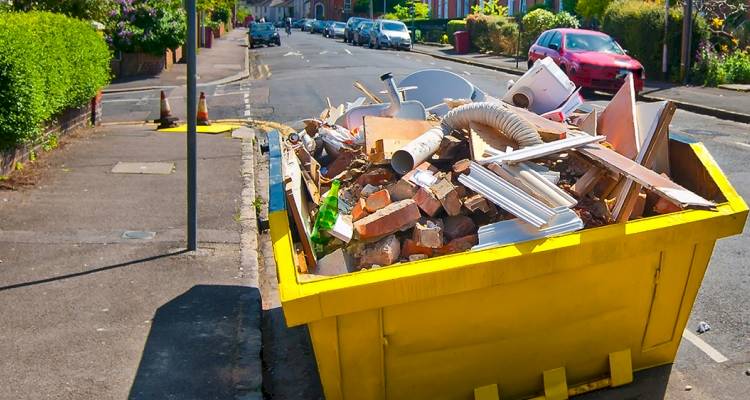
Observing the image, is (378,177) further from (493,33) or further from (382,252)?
(493,33)

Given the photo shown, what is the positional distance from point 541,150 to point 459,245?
2.29 ft

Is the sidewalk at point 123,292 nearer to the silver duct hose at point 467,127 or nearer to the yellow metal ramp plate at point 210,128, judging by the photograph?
the silver duct hose at point 467,127

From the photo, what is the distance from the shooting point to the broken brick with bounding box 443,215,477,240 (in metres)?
4.51

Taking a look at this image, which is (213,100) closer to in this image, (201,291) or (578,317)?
(201,291)

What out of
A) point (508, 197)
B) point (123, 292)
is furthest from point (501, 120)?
point (123, 292)

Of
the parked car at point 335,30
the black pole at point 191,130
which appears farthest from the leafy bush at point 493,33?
the black pole at point 191,130

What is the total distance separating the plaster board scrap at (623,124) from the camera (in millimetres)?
4966

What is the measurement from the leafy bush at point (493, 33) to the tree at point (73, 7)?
73.6ft

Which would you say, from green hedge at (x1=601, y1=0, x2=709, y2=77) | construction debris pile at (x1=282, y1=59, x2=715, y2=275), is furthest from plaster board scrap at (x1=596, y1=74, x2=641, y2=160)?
green hedge at (x1=601, y1=0, x2=709, y2=77)

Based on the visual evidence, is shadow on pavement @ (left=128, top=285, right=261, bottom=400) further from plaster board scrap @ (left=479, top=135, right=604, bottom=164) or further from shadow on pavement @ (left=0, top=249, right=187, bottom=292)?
plaster board scrap @ (left=479, top=135, right=604, bottom=164)

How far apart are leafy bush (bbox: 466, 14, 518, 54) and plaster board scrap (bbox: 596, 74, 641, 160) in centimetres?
3484

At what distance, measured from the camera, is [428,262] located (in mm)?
3959

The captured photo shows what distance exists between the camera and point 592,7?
3353 cm

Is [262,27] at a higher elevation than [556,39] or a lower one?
higher
